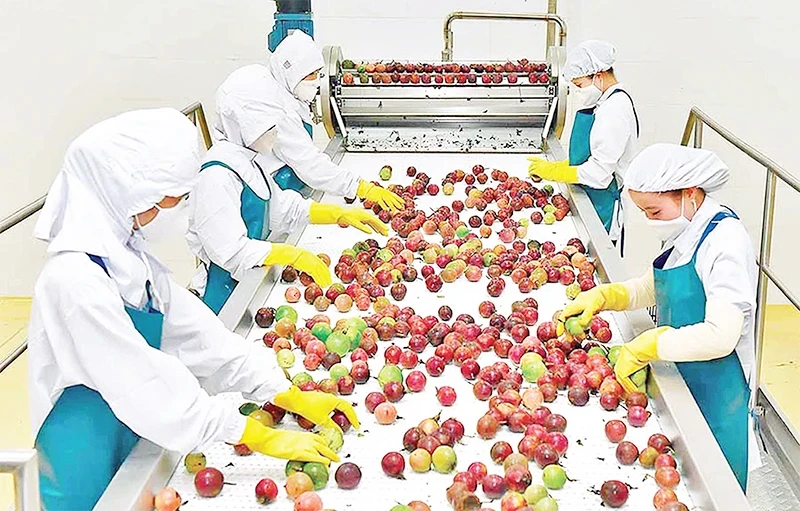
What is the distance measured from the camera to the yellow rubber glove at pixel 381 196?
3529 millimetres

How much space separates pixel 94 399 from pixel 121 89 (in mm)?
4542

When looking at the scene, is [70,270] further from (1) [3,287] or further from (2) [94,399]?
(1) [3,287]

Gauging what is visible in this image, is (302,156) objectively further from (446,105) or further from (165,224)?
(165,224)

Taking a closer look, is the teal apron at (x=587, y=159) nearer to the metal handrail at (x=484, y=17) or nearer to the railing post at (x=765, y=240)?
the railing post at (x=765, y=240)

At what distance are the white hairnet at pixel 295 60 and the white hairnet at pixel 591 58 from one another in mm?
1099

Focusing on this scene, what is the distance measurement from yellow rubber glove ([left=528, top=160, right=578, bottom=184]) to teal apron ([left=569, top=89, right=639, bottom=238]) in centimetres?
12

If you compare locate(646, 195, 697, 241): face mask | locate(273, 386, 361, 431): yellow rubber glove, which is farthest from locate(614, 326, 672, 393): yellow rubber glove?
locate(273, 386, 361, 431): yellow rubber glove

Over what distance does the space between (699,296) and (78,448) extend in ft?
4.71

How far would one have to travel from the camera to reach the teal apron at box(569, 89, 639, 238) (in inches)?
157

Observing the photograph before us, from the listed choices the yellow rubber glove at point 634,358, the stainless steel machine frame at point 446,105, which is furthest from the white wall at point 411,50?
the yellow rubber glove at point 634,358

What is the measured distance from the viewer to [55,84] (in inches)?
234

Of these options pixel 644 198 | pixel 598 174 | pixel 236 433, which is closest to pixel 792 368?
pixel 598 174

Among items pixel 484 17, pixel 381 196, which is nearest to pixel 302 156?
pixel 381 196

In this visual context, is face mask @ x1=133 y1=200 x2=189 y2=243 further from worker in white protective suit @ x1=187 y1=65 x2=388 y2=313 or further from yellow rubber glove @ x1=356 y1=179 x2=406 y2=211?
yellow rubber glove @ x1=356 y1=179 x2=406 y2=211
